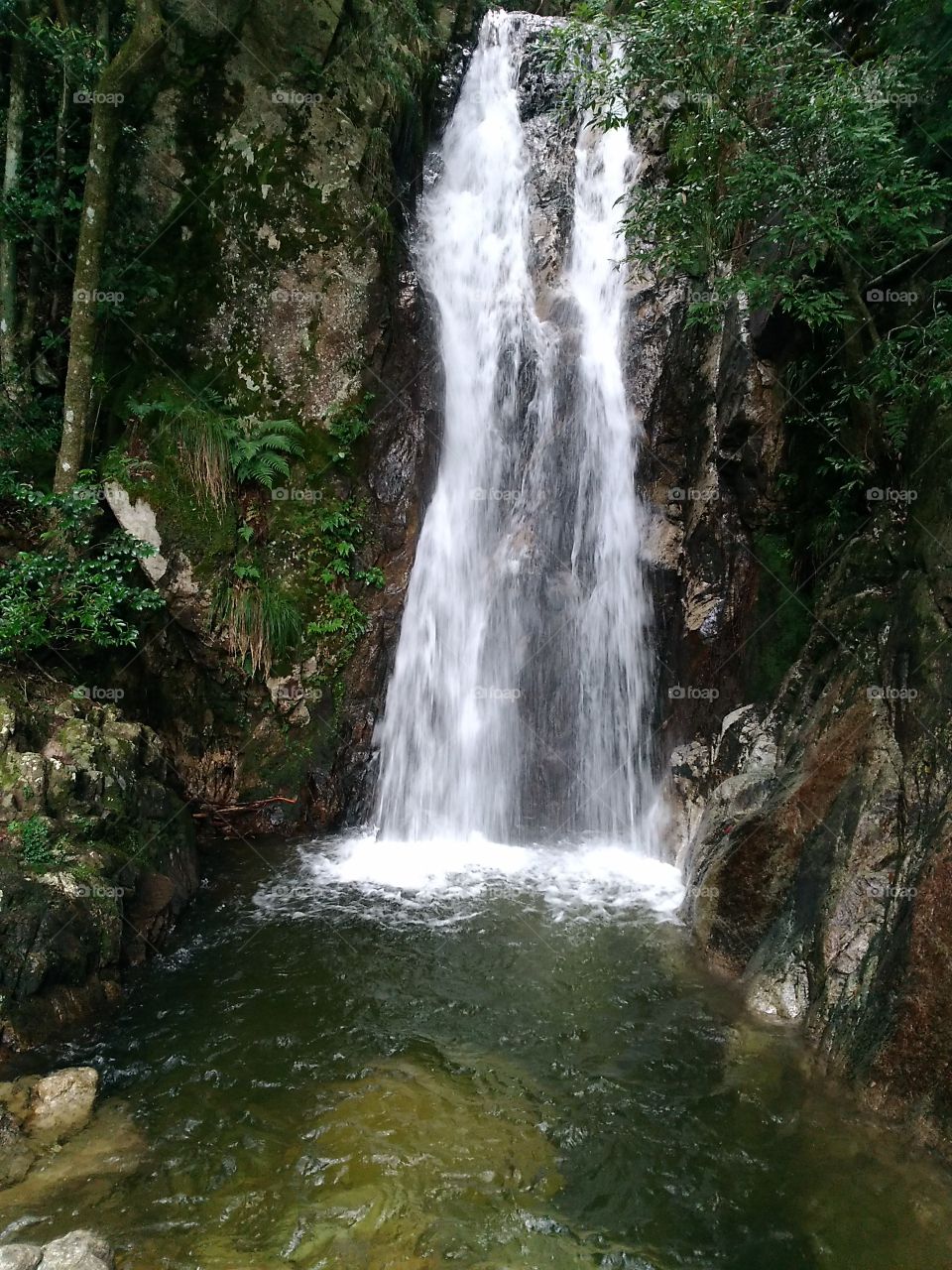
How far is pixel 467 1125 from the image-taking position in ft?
15.0

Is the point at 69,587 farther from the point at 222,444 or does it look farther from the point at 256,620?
the point at 222,444

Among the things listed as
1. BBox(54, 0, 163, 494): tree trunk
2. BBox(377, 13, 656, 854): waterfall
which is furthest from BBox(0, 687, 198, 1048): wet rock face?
BBox(377, 13, 656, 854): waterfall

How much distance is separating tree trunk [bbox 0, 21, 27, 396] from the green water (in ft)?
22.3

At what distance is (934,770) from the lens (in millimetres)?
4910

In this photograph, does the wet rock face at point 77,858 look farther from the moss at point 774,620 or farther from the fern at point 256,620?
the moss at point 774,620

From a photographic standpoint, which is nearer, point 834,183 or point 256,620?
point 834,183

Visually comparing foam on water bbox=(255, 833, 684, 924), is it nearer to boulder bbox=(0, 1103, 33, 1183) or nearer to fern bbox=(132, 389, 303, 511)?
boulder bbox=(0, 1103, 33, 1183)

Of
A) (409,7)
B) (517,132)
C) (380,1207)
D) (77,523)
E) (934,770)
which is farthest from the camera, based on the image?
(517,132)

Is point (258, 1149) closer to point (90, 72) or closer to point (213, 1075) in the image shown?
point (213, 1075)

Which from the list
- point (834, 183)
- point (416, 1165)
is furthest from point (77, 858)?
Result: point (834, 183)

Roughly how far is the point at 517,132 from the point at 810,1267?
1473 centimetres

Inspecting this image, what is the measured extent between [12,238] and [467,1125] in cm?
1002

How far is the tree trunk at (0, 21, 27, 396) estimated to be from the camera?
849 centimetres

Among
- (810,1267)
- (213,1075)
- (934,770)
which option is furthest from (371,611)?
(810,1267)
